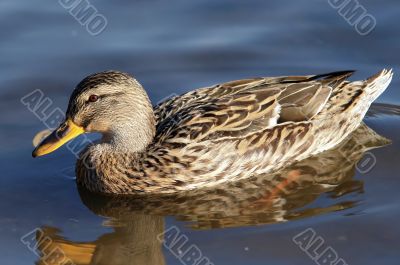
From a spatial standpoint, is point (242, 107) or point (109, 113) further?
point (242, 107)

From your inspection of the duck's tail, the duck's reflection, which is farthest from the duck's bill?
the duck's tail

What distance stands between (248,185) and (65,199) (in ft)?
6.77

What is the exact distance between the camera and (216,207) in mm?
9680

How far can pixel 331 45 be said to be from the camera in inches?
499

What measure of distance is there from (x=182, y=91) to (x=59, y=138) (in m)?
2.53

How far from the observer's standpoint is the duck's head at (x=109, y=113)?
9.67m

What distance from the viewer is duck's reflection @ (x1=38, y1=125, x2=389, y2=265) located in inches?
354

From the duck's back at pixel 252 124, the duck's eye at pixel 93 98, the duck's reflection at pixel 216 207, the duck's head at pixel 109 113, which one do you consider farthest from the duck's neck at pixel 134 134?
the duck's reflection at pixel 216 207

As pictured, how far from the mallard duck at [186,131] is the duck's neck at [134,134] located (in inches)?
0.4

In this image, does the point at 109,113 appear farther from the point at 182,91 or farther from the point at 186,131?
the point at 182,91

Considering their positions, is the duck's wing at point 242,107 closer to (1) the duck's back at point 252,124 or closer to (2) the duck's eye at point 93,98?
(1) the duck's back at point 252,124

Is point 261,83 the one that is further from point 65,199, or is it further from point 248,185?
point 65,199

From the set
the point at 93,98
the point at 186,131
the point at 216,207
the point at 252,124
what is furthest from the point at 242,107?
the point at 93,98

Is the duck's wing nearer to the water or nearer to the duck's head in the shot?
the duck's head
